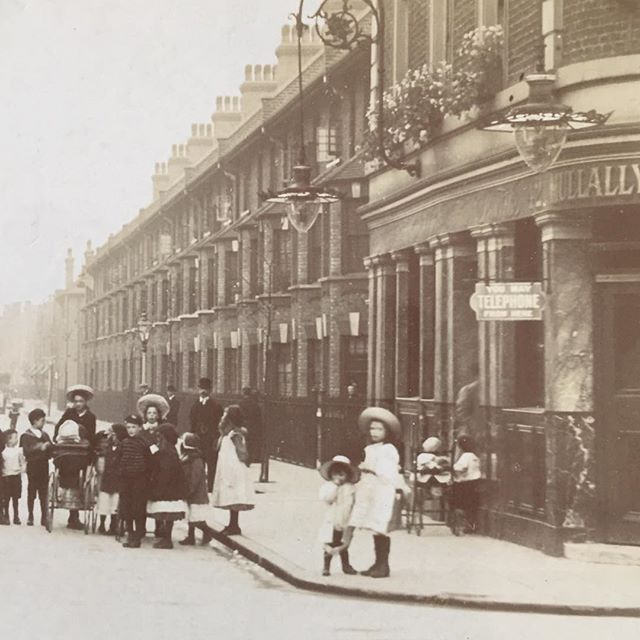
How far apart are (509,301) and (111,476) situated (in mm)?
5381

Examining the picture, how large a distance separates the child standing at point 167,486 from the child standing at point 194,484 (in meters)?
0.18

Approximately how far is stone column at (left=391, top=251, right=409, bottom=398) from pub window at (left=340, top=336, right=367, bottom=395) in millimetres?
10654

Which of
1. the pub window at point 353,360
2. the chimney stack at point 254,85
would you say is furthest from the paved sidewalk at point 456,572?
the chimney stack at point 254,85

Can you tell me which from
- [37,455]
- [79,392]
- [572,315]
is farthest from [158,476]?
[572,315]

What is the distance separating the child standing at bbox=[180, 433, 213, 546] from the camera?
56.5ft

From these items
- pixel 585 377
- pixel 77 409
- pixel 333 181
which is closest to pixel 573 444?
pixel 585 377

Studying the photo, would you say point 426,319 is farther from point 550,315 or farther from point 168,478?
point 550,315

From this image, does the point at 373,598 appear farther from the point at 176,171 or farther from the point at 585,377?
the point at 176,171

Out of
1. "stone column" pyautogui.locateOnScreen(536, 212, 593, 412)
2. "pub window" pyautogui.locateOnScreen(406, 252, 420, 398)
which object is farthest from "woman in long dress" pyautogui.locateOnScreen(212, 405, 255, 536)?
"pub window" pyautogui.locateOnScreen(406, 252, 420, 398)

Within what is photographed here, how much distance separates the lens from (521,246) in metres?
17.2

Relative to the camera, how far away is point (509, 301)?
15555mm

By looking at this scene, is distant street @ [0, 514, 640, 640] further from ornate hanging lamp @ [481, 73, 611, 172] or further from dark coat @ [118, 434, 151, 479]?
ornate hanging lamp @ [481, 73, 611, 172]

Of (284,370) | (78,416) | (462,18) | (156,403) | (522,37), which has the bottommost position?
(78,416)

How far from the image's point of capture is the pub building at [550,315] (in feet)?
49.1
